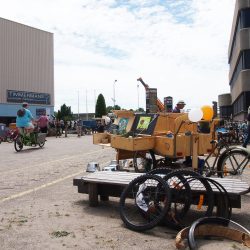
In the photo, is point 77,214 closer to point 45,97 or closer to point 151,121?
point 151,121

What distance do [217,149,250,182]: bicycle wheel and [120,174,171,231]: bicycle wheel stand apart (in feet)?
9.24

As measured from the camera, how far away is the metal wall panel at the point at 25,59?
157 feet

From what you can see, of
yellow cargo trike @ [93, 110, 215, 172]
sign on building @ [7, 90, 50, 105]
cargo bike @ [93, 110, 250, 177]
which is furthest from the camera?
sign on building @ [7, 90, 50, 105]

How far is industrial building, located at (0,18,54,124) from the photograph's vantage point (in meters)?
47.8

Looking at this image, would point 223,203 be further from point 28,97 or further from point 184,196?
point 28,97

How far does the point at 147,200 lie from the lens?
5.35 meters

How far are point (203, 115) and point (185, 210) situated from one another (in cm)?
352

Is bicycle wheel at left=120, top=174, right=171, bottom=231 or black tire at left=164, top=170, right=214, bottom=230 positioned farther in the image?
black tire at left=164, top=170, right=214, bottom=230

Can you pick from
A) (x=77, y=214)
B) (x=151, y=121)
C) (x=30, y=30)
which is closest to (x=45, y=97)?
(x=30, y=30)

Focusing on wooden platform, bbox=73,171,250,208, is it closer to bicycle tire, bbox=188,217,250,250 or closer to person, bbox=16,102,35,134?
bicycle tire, bbox=188,217,250,250

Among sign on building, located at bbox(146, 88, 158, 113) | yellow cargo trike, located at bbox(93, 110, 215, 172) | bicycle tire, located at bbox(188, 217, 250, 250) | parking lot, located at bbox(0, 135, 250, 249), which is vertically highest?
sign on building, located at bbox(146, 88, 158, 113)

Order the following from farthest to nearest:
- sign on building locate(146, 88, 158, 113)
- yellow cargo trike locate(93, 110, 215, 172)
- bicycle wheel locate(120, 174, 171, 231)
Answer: sign on building locate(146, 88, 158, 113)
yellow cargo trike locate(93, 110, 215, 172)
bicycle wheel locate(120, 174, 171, 231)

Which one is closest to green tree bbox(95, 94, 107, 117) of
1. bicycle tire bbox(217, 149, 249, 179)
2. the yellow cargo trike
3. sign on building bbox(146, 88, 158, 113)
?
sign on building bbox(146, 88, 158, 113)

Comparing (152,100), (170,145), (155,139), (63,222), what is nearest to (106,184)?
(63,222)
